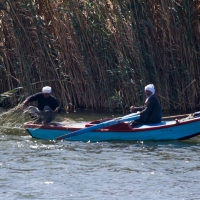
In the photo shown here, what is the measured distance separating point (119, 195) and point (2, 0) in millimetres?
8275

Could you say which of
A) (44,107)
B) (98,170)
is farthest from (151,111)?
(98,170)

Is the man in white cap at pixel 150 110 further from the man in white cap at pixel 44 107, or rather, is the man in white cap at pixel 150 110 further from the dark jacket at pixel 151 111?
the man in white cap at pixel 44 107

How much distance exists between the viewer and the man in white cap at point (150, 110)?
42.9 ft

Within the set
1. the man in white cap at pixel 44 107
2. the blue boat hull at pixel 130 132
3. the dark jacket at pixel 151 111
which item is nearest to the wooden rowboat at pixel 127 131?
the blue boat hull at pixel 130 132

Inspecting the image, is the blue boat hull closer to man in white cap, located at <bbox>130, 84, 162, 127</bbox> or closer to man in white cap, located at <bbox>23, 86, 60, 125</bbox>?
man in white cap, located at <bbox>130, 84, 162, 127</bbox>

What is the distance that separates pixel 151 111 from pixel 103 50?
142 inches

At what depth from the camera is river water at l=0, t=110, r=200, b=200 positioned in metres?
9.38

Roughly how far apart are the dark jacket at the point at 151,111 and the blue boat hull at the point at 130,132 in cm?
15

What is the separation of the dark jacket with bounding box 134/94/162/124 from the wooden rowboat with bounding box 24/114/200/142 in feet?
0.46

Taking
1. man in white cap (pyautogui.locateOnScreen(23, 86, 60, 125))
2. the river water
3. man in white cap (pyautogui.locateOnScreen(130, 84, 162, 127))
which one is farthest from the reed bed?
the river water

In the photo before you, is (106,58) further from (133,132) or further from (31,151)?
(31,151)

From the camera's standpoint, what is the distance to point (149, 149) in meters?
12.4

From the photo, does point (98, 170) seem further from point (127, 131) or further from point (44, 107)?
point (44, 107)

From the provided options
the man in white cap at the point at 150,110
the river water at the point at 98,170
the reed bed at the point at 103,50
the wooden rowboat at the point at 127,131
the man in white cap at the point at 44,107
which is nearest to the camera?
the river water at the point at 98,170
